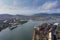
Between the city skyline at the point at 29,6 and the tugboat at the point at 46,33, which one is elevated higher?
the city skyline at the point at 29,6

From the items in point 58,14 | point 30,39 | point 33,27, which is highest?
point 58,14

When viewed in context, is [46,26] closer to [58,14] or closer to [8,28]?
[58,14]

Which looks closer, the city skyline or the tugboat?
the tugboat

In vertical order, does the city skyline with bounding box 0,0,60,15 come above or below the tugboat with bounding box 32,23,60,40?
above

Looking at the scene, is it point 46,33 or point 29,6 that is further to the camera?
point 29,6

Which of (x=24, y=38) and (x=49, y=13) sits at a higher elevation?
(x=49, y=13)

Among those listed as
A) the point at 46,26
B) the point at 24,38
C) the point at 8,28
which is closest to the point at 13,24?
the point at 8,28

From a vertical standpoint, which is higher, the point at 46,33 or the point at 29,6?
the point at 29,6

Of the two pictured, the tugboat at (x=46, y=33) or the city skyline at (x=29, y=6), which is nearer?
the tugboat at (x=46, y=33)

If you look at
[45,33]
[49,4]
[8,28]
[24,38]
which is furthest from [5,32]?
[49,4]
